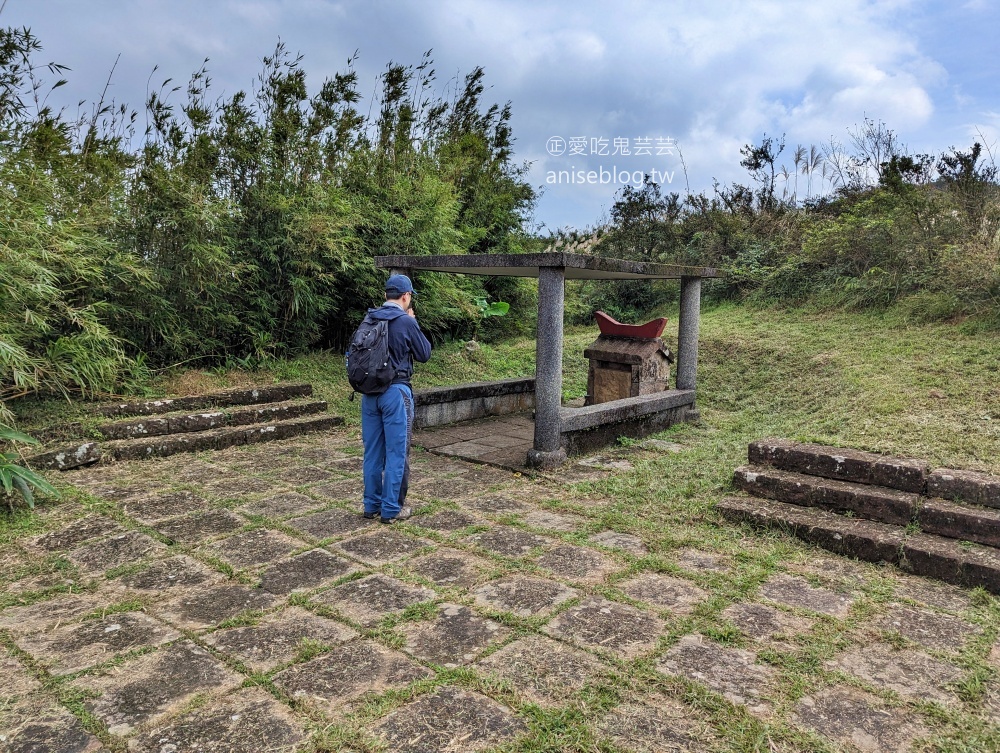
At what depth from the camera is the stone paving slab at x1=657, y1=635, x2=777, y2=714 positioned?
218 centimetres

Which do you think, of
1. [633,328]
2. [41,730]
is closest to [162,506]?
[41,730]

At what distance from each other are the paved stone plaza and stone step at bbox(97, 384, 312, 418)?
5.57ft

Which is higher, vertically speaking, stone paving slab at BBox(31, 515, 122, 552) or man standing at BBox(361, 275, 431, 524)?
man standing at BBox(361, 275, 431, 524)

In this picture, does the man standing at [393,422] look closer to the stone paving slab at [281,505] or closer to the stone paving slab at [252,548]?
the stone paving slab at [281,505]

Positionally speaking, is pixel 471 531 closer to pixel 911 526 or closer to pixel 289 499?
pixel 289 499

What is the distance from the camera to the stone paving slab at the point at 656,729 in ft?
6.30

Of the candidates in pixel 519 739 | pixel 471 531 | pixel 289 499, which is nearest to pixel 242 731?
pixel 519 739

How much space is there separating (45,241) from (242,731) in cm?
447

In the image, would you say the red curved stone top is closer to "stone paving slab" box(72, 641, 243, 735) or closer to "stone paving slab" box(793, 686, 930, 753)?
"stone paving slab" box(793, 686, 930, 753)

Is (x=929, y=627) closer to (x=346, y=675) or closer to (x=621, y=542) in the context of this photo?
(x=621, y=542)

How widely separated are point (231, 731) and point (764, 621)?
2.11 meters

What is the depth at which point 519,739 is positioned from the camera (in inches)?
76.4

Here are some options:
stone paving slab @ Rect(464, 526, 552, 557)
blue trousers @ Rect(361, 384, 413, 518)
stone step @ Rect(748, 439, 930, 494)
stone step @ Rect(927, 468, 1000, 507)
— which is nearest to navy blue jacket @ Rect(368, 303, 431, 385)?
blue trousers @ Rect(361, 384, 413, 518)

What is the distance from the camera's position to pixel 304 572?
3.15 meters
